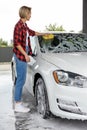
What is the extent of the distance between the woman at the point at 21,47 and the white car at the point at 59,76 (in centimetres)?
12

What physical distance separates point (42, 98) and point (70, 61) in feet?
2.27

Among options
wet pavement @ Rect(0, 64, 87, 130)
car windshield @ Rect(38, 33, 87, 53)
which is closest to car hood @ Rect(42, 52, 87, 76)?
car windshield @ Rect(38, 33, 87, 53)

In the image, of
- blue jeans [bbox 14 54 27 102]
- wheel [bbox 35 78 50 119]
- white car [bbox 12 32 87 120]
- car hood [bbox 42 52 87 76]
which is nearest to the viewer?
white car [bbox 12 32 87 120]

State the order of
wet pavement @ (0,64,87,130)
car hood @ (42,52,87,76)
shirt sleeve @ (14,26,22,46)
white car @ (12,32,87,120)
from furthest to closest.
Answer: shirt sleeve @ (14,26,22,46), wet pavement @ (0,64,87,130), car hood @ (42,52,87,76), white car @ (12,32,87,120)

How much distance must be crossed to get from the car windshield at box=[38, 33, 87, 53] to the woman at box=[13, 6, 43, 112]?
264 mm

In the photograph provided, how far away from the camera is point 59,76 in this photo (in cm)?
472

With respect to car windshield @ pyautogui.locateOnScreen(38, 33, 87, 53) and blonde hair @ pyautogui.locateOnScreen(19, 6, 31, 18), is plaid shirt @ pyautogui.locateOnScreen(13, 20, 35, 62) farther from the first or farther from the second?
car windshield @ pyautogui.locateOnScreen(38, 33, 87, 53)

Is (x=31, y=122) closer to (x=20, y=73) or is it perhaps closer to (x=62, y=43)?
(x=20, y=73)

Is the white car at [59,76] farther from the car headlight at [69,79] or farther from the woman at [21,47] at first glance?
the woman at [21,47]

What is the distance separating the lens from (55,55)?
17.7ft

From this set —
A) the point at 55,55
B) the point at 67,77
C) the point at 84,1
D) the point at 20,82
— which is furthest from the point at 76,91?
the point at 84,1

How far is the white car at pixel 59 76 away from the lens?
4.54m

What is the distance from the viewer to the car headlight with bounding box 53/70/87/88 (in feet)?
14.9

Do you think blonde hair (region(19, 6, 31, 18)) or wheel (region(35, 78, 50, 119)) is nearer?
wheel (region(35, 78, 50, 119))
